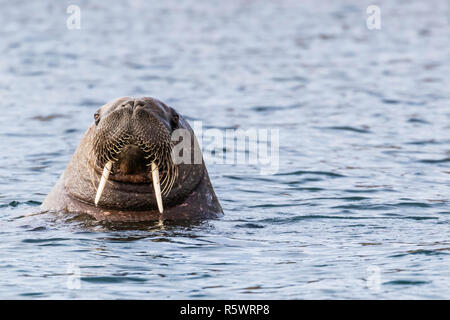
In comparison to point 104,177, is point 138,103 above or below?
above

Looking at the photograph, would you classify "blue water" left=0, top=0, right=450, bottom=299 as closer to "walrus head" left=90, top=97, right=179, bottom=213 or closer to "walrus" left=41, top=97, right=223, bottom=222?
"walrus" left=41, top=97, right=223, bottom=222

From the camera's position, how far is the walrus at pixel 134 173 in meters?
8.70

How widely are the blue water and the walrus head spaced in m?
0.51

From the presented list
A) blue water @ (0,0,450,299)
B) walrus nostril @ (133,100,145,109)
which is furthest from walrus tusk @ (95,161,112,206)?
walrus nostril @ (133,100,145,109)

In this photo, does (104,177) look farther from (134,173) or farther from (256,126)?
(256,126)

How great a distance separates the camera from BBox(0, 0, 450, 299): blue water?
803 centimetres

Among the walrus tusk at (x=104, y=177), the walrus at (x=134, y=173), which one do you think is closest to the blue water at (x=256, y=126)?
the walrus at (x=134, y=173)

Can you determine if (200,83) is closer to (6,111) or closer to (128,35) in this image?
(6,111)

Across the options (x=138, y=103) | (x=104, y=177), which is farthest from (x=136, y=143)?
(x=104, y=177)

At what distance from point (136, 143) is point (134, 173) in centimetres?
52

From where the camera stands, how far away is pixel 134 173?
9133 millimetres

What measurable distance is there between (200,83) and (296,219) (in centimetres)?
1088

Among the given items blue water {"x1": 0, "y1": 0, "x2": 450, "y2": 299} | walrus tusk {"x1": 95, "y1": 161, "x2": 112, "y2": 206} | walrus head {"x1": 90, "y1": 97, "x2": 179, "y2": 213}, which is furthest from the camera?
walrus tusk {"x1": 95, "y1": 161, "x2": 112, "y2": 206}

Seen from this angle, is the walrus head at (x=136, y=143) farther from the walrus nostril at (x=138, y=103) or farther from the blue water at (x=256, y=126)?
the blue water at (x=256, y=126)
